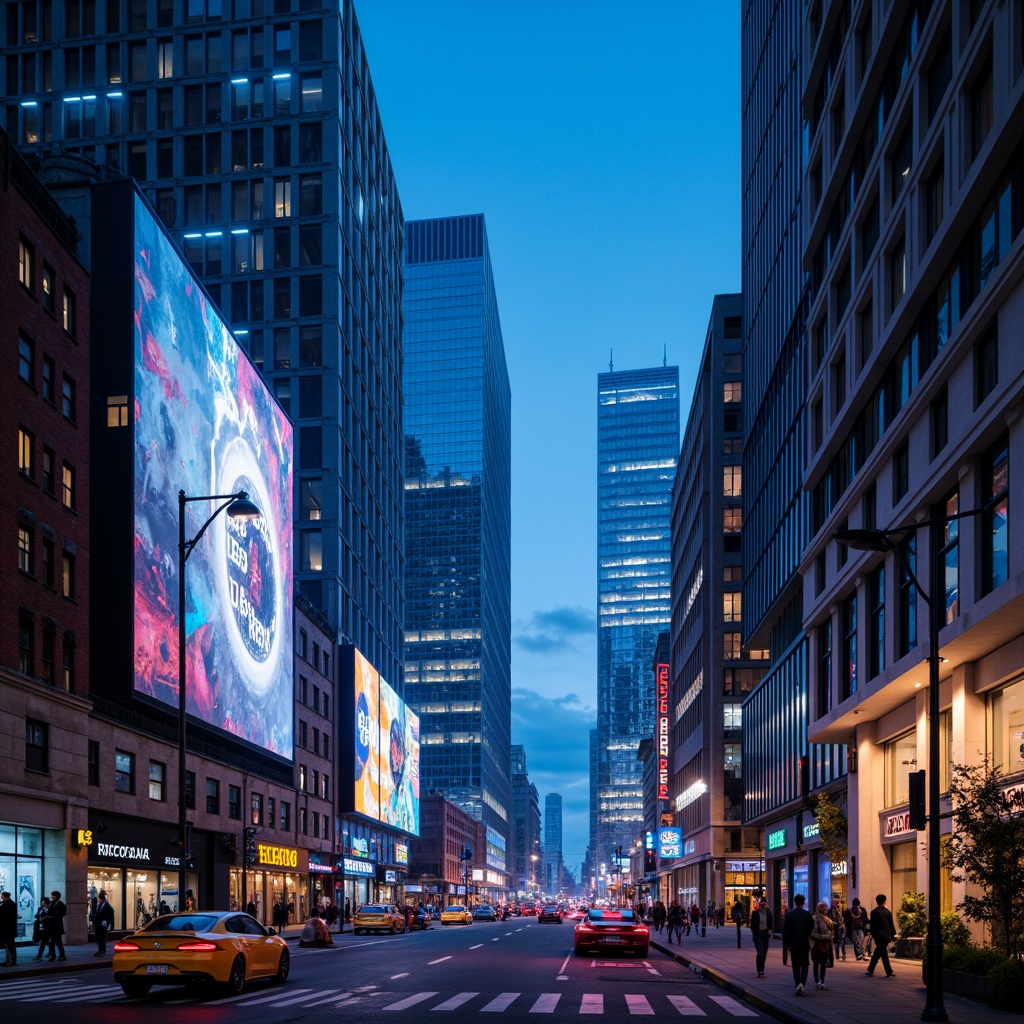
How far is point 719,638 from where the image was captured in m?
98.8

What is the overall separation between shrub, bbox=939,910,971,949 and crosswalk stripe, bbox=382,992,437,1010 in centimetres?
1097

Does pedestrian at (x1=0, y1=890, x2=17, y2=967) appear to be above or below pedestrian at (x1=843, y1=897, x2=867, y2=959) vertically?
above

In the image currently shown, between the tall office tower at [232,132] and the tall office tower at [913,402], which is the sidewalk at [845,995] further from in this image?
the tall office tower at [232,132]

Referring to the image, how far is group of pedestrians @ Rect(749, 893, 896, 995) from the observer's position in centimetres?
2531

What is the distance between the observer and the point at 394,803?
11575cm

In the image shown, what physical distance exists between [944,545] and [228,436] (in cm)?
3586

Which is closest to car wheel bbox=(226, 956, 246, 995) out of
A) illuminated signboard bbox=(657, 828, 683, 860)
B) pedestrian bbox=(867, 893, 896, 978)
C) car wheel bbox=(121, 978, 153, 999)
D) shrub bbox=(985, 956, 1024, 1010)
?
car wheel bbox=(121, 978, 153, 999)

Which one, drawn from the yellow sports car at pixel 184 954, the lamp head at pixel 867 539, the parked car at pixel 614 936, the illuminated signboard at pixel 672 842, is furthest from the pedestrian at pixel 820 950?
the illuminated signboard at pixel 672 842

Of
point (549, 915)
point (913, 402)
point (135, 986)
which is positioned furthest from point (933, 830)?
point (549, 915)

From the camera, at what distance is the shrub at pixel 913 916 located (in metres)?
36.0

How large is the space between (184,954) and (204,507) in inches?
1378

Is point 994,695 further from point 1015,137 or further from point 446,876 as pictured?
point 446,876

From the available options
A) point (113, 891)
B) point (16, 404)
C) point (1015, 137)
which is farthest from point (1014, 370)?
point (113, 891)

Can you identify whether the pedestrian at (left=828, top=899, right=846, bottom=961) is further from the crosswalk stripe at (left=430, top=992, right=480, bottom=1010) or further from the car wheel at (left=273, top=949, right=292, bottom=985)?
the car wheel at (left=273, top=949, right=292, bottom=985)
